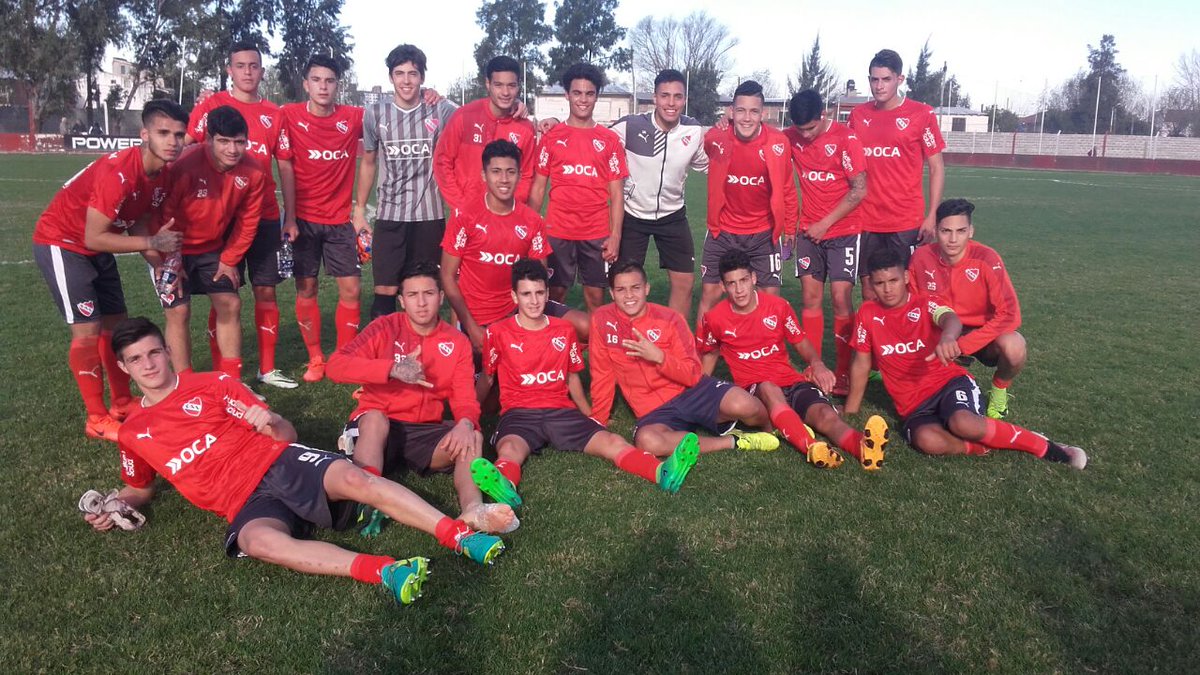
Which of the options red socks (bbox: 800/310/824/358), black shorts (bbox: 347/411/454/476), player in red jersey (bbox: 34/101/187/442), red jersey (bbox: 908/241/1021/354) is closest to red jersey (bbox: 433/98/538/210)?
player in red jersey (bbox: 34/101/187/442)

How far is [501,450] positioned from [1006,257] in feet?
35.9

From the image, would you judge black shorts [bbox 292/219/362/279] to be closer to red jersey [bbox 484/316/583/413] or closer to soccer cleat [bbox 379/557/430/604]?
red jersey [bbox 484/316/583/413]

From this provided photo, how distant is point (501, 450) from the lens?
14.4ft

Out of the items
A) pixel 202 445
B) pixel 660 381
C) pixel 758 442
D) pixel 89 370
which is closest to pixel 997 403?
pixel 758 442

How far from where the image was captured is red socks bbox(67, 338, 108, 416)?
4891mm

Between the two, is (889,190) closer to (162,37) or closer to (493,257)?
(493,257)

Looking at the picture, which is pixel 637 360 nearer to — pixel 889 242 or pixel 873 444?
pixel 873 444

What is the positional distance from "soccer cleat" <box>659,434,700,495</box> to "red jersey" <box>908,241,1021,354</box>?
2038 millimetres

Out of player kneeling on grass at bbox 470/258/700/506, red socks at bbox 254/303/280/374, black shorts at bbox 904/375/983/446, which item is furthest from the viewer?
red socks at bbox 254/303/280/374

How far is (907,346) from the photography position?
4.97 meters

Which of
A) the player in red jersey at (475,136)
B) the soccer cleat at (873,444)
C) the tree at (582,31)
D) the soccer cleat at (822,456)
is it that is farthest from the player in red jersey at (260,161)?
the tree at (582,31)

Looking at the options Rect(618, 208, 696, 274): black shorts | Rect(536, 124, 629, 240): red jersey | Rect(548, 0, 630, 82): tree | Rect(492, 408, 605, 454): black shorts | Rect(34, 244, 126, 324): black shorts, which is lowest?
Rect(492, 408, 605, 454): black shorts

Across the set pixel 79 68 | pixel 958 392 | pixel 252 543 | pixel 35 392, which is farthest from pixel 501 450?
pixel 79 68

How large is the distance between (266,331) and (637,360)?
3049 millimetres
